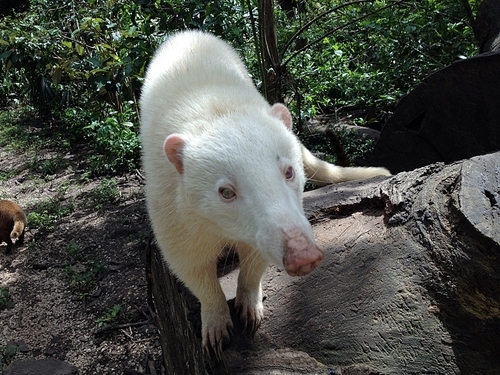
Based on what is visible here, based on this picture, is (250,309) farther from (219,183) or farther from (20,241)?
(20,241)

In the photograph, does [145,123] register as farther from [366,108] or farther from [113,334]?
[366,108]

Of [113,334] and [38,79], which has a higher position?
[38,79]

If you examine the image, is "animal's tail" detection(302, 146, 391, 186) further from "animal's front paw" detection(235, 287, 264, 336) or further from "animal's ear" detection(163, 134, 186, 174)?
"animal's ear" detection(163, 134, 186, 174)

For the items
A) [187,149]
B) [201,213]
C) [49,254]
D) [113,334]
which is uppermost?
[187,149]

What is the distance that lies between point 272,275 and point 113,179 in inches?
207

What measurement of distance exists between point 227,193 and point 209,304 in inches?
29.4

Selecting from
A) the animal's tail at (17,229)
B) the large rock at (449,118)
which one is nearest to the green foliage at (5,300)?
the animal's tail at (17,229)

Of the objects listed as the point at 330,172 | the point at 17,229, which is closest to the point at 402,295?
the point at 330,172

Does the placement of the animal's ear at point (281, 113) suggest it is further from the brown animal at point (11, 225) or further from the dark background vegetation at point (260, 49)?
the brown animal at point (11, 225)

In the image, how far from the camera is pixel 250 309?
2723 millimetres

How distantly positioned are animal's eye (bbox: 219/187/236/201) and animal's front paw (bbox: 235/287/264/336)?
0.69 m

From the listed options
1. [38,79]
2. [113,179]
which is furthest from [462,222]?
[38,79]

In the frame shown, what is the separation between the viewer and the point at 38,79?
33.5 ft

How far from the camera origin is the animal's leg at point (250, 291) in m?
2.69
